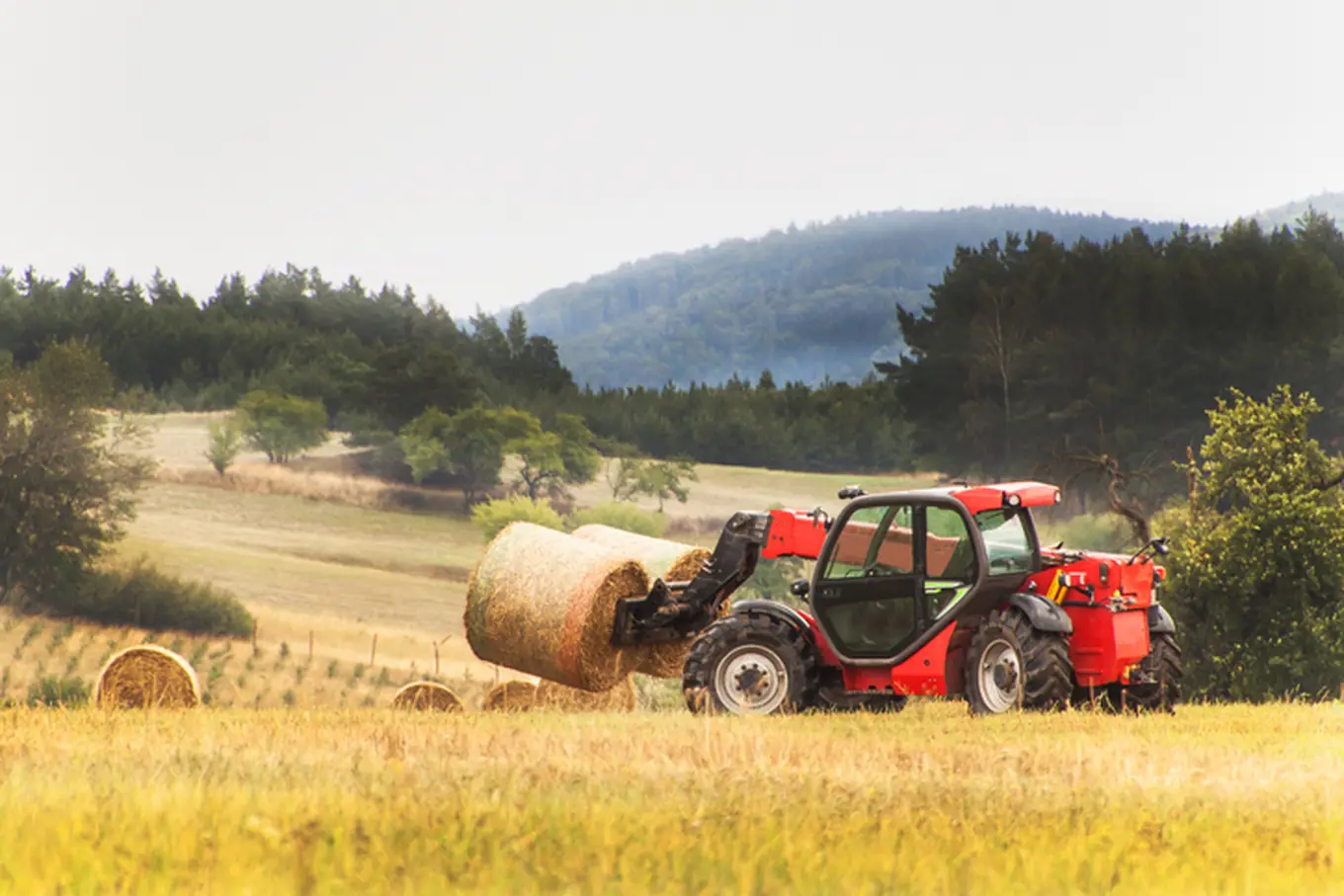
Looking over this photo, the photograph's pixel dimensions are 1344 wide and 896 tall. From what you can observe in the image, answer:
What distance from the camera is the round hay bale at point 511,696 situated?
2048 centimetres

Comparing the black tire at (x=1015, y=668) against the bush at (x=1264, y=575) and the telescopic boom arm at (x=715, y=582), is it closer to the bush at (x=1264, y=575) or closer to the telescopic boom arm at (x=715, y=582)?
the telescopic boom arm at (x=715, y=582)

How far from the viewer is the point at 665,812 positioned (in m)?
7.90

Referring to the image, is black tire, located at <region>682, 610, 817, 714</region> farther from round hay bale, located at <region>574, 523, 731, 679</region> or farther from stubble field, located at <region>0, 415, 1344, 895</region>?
round hay bale, located at <region>574, 523, 731, 679</region>

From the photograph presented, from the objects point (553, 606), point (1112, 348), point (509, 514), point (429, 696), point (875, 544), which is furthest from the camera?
point (509, 514)

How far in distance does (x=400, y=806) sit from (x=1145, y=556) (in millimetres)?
9232

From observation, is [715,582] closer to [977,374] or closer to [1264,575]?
[1264,575]

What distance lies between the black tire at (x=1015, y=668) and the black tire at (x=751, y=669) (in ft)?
4.52

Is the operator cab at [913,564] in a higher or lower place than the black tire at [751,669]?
higher

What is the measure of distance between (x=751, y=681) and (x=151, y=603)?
55.7 metres

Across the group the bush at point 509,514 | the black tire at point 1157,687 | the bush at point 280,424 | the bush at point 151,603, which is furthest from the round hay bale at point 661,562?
the bush at point 280,424

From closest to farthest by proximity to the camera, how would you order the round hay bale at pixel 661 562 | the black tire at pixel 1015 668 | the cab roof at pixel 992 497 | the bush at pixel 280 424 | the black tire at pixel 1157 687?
the black tire at pixel 1015 668 < the cab roof at pixel 992 497 < the black tire at pixel 1157 687 < the round hay bale at pixel 661 562 < the bush at pixel 280 424

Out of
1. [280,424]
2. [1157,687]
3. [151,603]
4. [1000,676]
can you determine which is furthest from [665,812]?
[280,424]

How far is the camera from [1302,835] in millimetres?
7859

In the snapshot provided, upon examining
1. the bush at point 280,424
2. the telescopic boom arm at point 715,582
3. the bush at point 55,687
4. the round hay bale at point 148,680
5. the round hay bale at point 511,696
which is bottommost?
the bush at point 55,687
